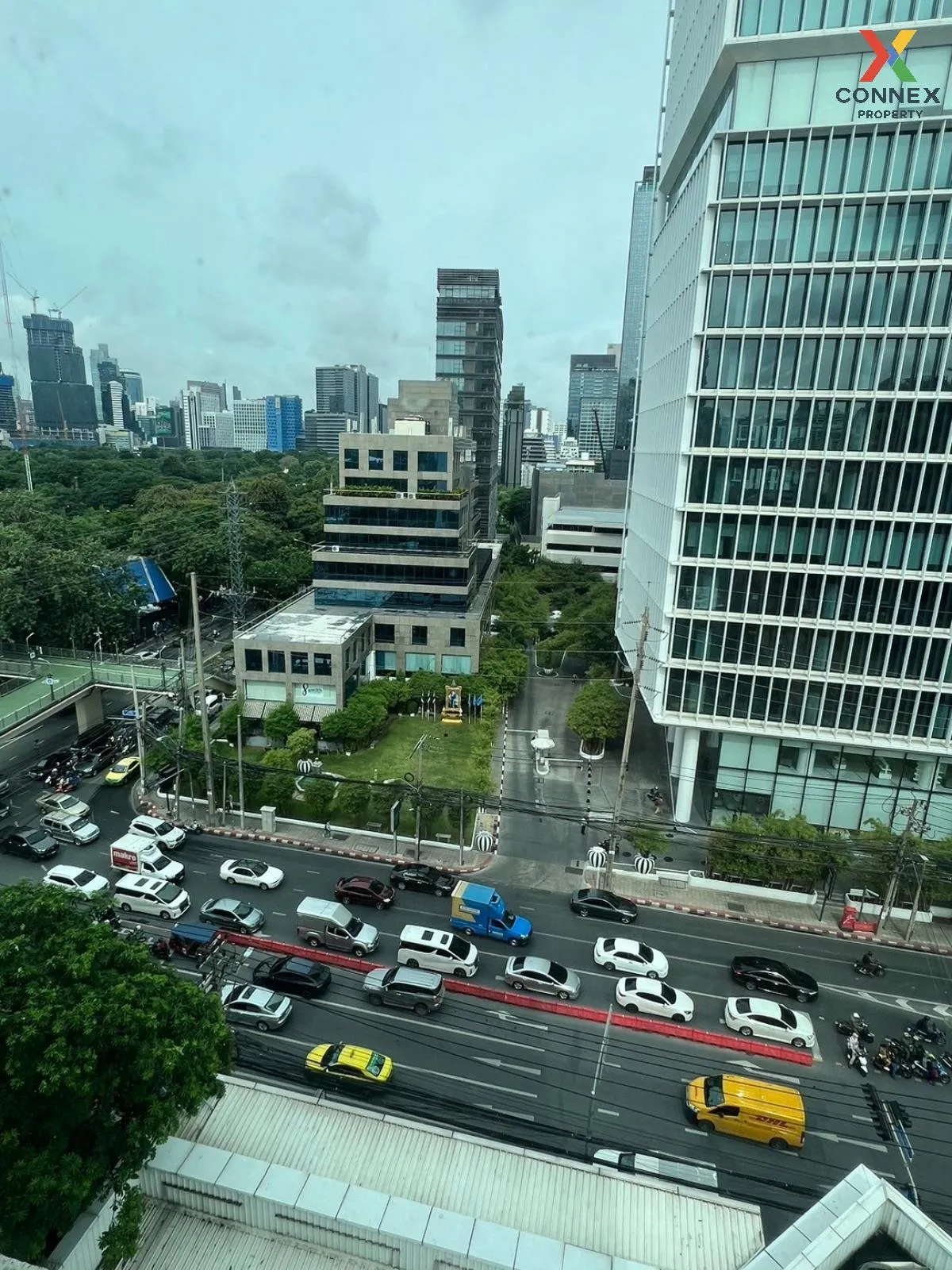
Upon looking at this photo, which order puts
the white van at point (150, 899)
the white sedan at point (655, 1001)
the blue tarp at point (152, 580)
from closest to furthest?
1. the white sedan at point (655, 1001)
2. the white van at point (150, 899)
3. the blue tarp at point (152, 580)

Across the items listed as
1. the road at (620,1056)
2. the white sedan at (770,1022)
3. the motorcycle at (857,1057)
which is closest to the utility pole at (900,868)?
the road at (620,1056)

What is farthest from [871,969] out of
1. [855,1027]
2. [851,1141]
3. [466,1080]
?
[466,1080]

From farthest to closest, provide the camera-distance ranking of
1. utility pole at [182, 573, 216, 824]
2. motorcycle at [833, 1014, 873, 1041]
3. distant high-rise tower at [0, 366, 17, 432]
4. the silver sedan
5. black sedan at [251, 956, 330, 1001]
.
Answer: distant high-rise tower at [0, 366, 17, 432], utility pole at [182, 573, 216, 824], the silver sedan, black sedan at [251, 956, 330, 1001], motorcycle at [833, 1014, 873, 1041]

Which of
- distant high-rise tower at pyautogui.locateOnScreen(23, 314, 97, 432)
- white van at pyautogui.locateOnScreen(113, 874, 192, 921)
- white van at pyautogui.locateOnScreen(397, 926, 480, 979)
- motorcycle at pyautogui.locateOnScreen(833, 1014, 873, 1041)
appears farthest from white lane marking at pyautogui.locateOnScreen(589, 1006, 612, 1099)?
distant high-rise tower at pyautogui.locateOnScreen(23, 314, 97, 432)

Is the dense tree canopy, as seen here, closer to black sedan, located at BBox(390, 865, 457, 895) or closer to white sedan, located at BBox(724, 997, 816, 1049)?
black sedan, located at BBox(390, 865, 457, 895)

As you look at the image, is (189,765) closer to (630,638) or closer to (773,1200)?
(630,638)

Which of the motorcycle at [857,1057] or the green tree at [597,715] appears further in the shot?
the green tree at [597,715]

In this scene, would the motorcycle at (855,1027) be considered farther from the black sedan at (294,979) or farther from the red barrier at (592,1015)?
the black sedan at (294,979)

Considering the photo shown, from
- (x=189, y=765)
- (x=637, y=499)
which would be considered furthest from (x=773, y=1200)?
(x=637, y=499)
